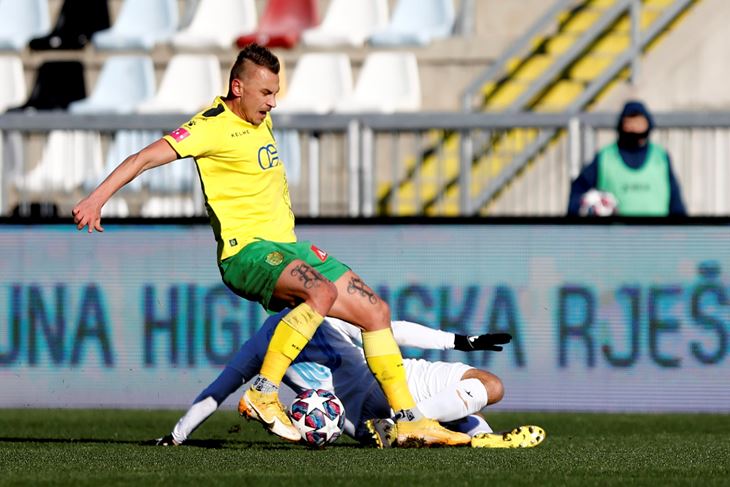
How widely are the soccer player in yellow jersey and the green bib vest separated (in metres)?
4.06

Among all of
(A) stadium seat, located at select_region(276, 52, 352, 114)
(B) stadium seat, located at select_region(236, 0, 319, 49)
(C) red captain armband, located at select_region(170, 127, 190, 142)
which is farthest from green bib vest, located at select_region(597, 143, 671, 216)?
(B) stadium seat, located at select_region(236, 0, 319, 49)

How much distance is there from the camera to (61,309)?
11.8 metres

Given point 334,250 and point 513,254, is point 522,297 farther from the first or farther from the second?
point 334,250

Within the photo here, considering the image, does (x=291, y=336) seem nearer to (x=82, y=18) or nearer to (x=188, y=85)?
(x=188, y=85)

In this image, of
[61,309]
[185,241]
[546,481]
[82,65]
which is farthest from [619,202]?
[82,65]

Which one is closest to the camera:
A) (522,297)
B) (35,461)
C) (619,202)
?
(35,461)

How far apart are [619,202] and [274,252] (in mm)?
4492

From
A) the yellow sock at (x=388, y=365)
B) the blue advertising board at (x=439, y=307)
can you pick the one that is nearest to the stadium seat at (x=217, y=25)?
the blue advertising board at (x=439, y=307)

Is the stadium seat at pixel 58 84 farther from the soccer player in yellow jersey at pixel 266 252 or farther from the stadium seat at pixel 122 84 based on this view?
the soccer player in yellow jersey at pixel 266 252

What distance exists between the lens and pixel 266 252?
8.64 m

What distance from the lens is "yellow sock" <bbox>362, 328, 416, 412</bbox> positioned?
336 inches

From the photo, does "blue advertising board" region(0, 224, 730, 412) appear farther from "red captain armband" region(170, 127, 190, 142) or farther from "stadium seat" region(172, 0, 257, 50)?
"stadium seat" region(172, 0, 257, 50)

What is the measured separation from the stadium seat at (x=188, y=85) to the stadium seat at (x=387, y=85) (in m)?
1.55

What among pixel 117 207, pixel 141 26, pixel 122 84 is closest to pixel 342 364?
pixel 117 207
